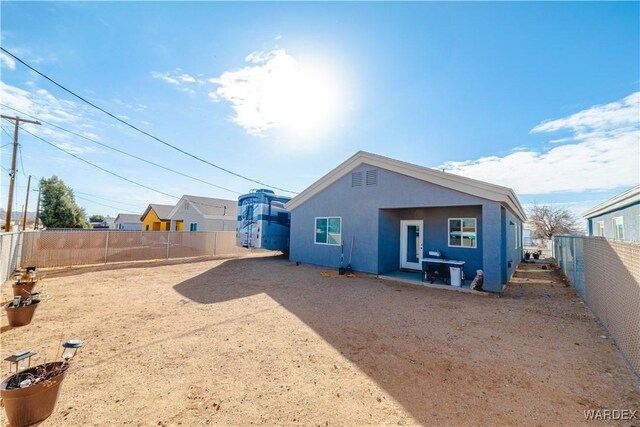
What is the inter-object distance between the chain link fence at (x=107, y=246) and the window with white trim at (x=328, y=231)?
855 cm

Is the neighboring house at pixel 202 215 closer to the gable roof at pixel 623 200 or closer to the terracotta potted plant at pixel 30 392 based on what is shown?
the terracotta potted plant at pixel 30 392

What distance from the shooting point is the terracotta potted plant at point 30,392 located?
2.26 metres

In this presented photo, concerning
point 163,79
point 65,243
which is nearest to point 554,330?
point 163,79

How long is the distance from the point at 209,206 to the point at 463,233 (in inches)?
892

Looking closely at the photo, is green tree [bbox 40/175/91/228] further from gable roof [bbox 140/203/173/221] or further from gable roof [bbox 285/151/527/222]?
gable roof [bbox 285/151/527/222]

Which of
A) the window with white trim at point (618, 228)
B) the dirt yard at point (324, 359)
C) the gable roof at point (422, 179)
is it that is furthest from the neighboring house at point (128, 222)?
the window with white trim at point (618, 228)

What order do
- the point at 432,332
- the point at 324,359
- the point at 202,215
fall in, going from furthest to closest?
the point at 202,215 < the point at 432,332 < the point at 324,359

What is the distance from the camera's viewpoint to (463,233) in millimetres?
9547

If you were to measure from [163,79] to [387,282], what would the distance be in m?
11.3

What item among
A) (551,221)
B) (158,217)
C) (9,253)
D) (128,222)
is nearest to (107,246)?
(9,253)

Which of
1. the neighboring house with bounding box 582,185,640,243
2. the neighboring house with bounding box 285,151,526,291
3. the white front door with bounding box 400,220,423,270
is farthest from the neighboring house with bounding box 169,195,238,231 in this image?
the neighboring house with bounding box 582,185,640,243

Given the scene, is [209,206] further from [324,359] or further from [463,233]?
[324,359]

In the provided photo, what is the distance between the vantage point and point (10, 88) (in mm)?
9062

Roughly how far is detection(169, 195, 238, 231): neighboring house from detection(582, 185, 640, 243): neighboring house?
2517cm
